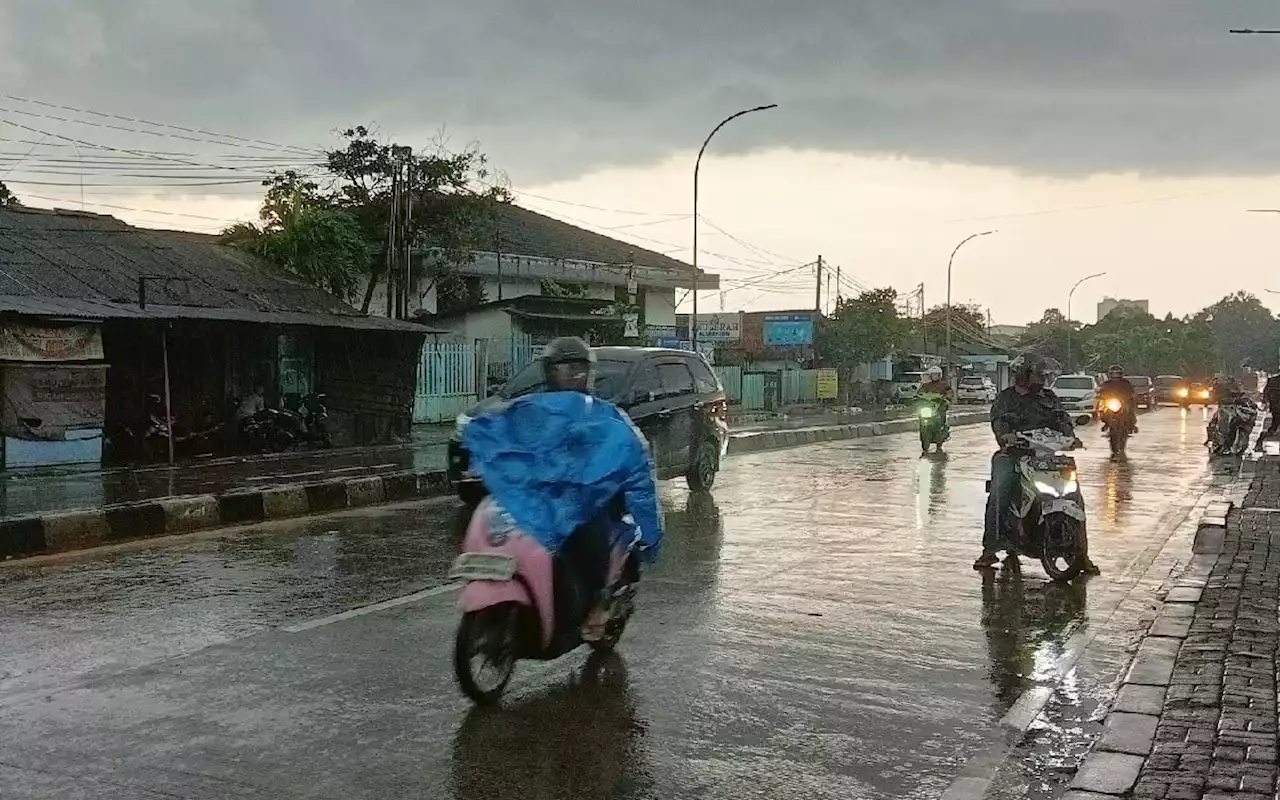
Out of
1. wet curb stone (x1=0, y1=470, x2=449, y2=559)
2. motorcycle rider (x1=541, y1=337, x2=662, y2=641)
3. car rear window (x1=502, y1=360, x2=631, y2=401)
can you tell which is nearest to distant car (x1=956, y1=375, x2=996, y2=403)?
wet curb stone (x1=0, y1=470, x2=449, y2=559)

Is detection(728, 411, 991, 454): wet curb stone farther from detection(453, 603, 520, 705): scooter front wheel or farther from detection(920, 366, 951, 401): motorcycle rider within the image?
detection(453, 603, 520, 705): scooter front wheel

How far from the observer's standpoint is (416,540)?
11141 millimetres

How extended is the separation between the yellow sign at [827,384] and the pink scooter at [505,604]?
4517 cm

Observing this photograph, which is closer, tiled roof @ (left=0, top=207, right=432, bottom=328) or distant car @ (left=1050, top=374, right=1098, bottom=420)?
tiled roof @ (left=0, top=207, right=432, bottom=328)

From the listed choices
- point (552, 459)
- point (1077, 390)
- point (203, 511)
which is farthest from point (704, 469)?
point (1077, 390)

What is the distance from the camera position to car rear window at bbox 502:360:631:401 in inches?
538

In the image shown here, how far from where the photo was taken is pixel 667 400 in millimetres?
14773

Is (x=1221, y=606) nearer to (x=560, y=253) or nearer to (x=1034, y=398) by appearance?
(x=1034, y=398)

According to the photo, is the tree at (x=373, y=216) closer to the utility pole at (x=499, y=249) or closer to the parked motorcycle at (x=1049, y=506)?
the utility pole at (x=499, y=249)

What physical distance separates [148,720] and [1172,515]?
11319 millimetres

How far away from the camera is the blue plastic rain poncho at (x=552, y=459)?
221 inches

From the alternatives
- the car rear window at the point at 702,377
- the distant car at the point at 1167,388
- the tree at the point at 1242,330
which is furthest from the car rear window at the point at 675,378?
the tree at the point at 1242,330

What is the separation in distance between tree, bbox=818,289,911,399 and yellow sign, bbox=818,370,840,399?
316 centimetres

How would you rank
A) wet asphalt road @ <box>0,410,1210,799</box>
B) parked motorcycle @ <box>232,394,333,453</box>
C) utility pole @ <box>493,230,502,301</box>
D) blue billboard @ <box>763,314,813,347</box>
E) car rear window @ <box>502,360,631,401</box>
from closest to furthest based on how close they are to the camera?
wet asphalt road @ <box>0,410,1210,799</box>, car rear window @ <box>502,360,631,401</box>, parked motorcycle @ <box>232,394,333,453</box>, utility pole @ <box>493,230,502,301</box>, blue billboard @ <box>763,314,813,347</box>
